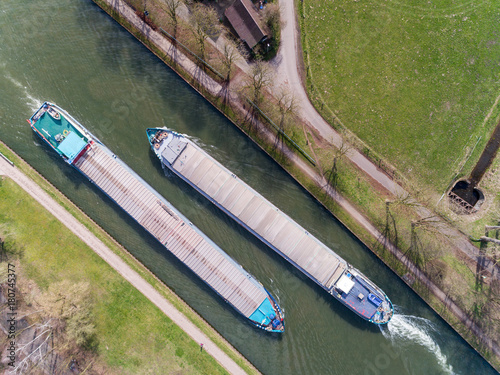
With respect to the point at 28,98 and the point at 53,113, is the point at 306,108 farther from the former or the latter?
the point at 28,98

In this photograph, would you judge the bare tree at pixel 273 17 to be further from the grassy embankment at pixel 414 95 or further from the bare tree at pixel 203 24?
the bare tree at pixel 203 24

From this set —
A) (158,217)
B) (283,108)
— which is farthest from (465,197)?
(158,217)

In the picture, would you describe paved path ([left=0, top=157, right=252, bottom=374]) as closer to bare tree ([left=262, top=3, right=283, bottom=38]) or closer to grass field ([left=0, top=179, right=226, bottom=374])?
grass field ([left=0, top=179, right=226, bottom=374])

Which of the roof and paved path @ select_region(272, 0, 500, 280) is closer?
the roof

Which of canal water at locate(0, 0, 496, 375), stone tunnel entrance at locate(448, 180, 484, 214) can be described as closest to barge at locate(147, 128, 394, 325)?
canal water at locate(0, 0, 496, 375)

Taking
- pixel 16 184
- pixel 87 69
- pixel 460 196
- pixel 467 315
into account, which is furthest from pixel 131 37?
pixel 467 315
